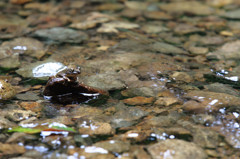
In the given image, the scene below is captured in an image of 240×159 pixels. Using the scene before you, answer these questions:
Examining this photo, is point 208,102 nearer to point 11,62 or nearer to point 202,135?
point 202,135

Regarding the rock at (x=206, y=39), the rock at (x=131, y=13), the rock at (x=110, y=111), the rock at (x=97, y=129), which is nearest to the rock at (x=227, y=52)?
the rock at (x=206, y=39)

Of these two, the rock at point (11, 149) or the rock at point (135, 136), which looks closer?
the rock at point (11, 149)

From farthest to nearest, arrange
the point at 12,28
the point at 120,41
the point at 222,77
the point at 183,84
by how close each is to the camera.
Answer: the point at 12,28, the point at 120,41, the point at 222,77, the point at 183,84

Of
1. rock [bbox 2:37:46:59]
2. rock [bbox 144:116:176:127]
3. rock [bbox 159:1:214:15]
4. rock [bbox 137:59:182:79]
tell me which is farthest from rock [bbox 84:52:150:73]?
rock [bbox 159:1:214:15]

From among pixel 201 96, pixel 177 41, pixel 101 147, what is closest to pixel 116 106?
pixel 101 147

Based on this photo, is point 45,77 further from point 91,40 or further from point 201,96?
point 201,96

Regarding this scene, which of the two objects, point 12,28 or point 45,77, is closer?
point 45,77

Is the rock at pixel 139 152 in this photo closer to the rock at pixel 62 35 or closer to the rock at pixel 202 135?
the rock at pixel 202 135
